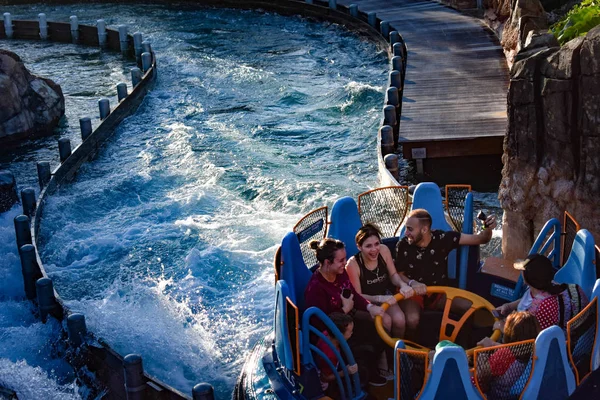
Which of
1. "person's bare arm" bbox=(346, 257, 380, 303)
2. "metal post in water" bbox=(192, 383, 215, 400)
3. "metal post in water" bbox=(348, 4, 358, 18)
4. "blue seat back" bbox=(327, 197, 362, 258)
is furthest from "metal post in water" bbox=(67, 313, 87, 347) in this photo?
"metal post in water" bbox=(348, 4, 358, 18)

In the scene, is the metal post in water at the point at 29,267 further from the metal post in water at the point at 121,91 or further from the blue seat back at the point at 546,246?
the metal post in water at the point at 121,91

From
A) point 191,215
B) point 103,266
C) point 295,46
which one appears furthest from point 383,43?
point 103,266

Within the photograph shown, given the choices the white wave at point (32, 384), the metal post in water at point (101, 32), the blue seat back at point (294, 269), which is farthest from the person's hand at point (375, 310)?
the metal post in water at point (101, 32)

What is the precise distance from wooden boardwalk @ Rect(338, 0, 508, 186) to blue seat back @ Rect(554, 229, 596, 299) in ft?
21.5

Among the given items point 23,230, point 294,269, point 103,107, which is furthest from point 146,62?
point 294,269

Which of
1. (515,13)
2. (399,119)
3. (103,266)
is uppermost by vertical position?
(515,13)

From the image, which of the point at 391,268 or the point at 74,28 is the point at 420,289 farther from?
the point at 74,28

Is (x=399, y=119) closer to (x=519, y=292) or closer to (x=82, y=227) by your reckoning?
(x=82, y=227)

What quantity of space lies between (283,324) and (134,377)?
1.72m

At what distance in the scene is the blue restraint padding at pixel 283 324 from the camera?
20.8 feet

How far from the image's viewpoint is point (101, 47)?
934 inches

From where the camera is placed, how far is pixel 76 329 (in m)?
8.70

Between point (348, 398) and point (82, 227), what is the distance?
7.35 metres

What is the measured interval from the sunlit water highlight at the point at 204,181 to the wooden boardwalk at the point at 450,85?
1.05 meters
